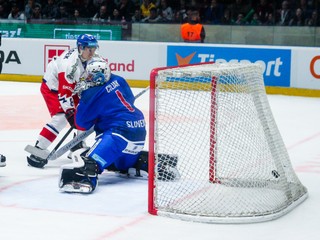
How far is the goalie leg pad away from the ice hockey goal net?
1.48 ft

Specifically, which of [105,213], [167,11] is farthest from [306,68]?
[105,213]

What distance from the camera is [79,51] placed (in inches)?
245

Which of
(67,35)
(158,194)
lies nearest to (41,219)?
(158,194)

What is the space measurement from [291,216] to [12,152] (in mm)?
2985

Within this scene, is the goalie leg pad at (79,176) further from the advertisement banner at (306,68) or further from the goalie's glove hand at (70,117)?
the advertisement banner at (306,68)

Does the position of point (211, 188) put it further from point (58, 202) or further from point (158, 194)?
point (58, 202)

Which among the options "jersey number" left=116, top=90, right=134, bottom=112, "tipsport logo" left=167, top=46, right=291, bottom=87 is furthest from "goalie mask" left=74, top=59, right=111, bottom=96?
"tipsport logo" left=167, top=46, right=291, bottom=87

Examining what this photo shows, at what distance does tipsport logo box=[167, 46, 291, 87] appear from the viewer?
1140 centimetres

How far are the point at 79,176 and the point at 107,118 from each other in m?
0.48

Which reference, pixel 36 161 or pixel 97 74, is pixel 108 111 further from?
pixel 36 161

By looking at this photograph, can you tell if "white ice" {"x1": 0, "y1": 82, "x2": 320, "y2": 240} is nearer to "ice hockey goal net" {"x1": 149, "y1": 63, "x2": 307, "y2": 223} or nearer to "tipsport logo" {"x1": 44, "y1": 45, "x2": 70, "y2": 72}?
"ice hockey goal net" {"x1": 149, "y1": 63, "x2": 307, "y2": 223}

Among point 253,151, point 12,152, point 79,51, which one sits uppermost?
point 79,51

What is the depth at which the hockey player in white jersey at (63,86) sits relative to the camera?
6109 millimetres

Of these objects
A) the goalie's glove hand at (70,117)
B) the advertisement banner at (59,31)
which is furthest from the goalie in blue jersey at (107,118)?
the advertisement banner at (59,31)
